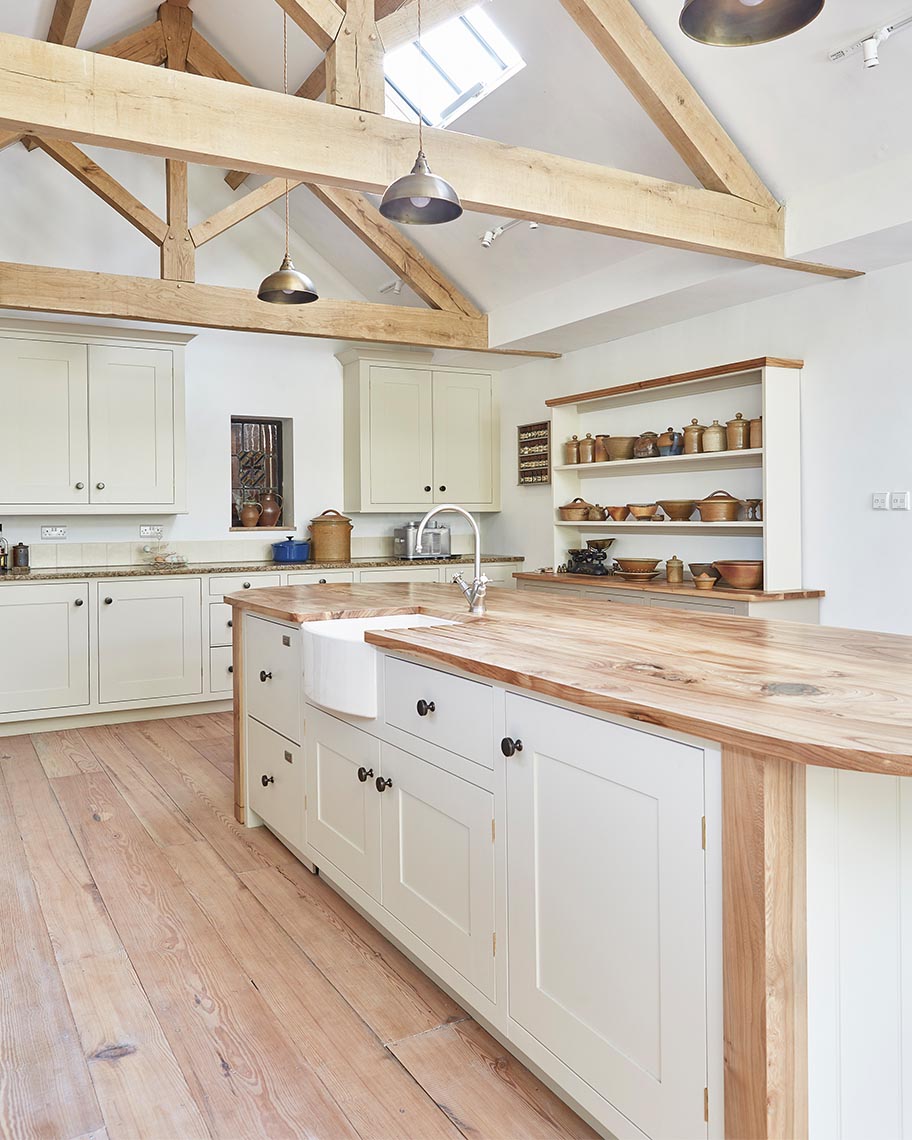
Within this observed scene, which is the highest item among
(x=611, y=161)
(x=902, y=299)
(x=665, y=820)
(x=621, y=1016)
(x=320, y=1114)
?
(x=611, y=161)

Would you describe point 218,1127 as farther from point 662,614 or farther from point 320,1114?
point 662,614

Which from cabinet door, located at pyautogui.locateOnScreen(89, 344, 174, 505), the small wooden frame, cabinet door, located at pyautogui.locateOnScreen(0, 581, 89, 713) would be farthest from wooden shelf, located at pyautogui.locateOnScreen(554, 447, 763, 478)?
cabinet door, located at pyautogui.locateOnScreen(0, 581, 89, 713)

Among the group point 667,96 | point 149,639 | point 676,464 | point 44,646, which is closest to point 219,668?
point 149,639

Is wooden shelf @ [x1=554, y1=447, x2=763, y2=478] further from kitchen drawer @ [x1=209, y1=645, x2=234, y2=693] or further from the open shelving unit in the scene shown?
kitchen drawer @ [x1=209, y1=645, x2=234, y2=693]

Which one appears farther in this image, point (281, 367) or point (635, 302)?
point (281, 367)

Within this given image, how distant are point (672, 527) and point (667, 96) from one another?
2295 millimetres

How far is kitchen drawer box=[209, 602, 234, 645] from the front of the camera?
18.4 feet

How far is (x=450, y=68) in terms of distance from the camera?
488cm

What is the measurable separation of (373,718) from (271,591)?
1.65 m

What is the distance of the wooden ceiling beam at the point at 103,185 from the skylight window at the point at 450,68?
1.62m

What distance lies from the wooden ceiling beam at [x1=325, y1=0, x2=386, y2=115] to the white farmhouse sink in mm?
1894

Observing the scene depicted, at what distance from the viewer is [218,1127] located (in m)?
1.76

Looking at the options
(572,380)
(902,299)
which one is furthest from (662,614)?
(572,380)

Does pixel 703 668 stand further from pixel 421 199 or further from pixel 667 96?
pixel 667 96
